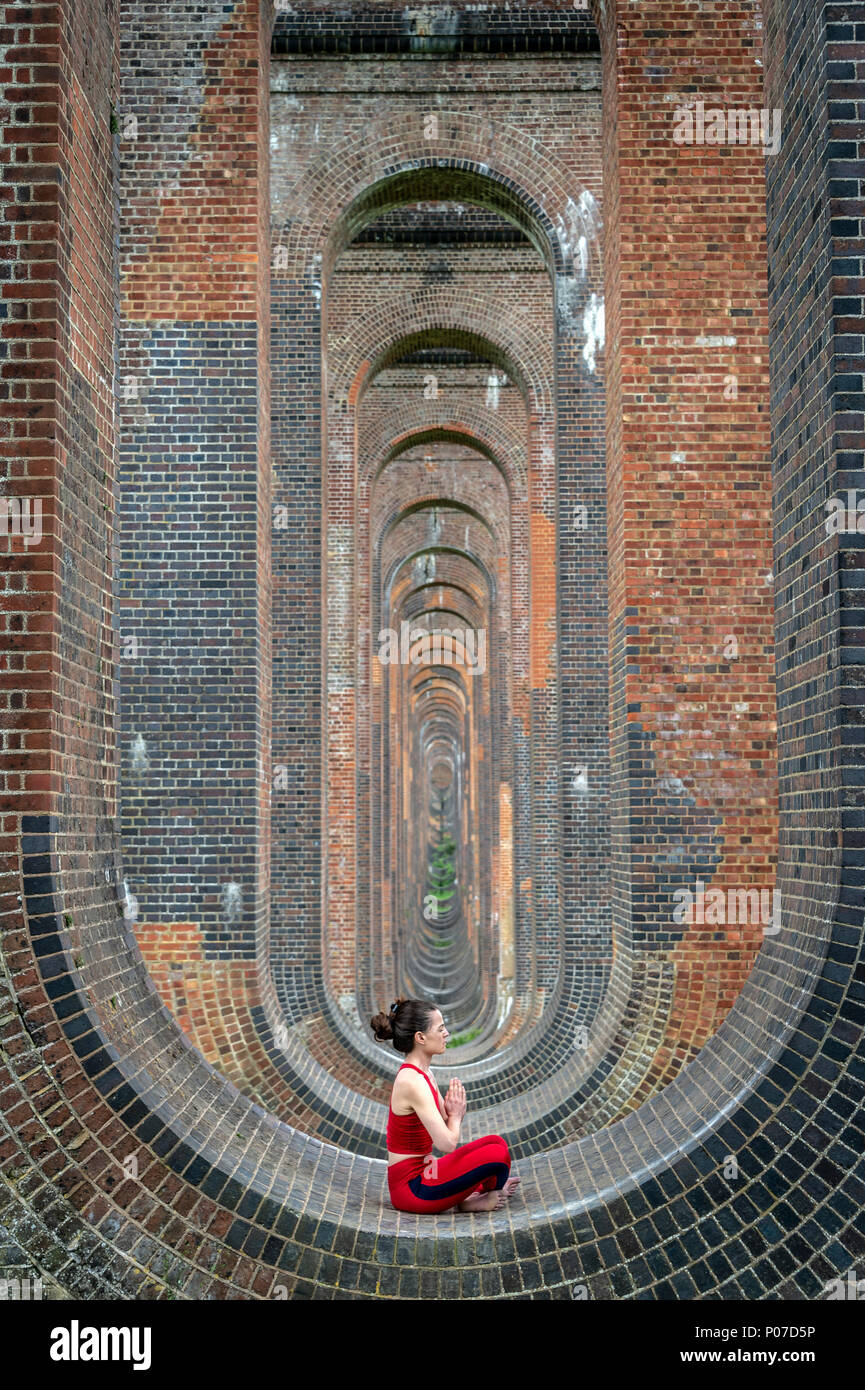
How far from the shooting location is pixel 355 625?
14.9m

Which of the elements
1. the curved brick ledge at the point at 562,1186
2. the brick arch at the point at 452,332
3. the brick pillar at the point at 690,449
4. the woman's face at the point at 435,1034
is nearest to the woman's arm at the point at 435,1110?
the woman's face at the point at 435,1034

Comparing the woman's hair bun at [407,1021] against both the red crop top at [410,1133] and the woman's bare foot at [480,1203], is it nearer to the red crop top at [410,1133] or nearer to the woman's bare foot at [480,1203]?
the red crop top at [410,1133]

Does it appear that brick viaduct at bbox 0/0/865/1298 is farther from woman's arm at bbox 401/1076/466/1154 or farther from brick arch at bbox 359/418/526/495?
brick arch at bbox 359/418/526/495

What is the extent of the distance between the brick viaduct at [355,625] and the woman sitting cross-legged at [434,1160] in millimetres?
131

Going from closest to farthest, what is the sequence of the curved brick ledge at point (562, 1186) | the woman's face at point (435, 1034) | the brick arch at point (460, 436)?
the curved brick ledge at point (562, 1186)
the woman's face at point (435, 1034)
the brick arch at point (460, 436)

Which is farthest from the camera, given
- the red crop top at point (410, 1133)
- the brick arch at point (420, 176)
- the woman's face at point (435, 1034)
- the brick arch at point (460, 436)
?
the brick arch at point (460, 436)

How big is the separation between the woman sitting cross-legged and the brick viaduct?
13 centimetres

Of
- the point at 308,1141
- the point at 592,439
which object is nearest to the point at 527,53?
the point at 592,439

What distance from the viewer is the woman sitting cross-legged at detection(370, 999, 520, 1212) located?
Result: 14.9 ft

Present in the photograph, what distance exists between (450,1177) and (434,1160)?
0.35 feet

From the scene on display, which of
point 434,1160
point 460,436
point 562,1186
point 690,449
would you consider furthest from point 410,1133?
point 460,436

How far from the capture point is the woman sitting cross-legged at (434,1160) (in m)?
4.54

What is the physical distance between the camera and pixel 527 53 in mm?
11797

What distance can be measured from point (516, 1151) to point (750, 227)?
646 cm
